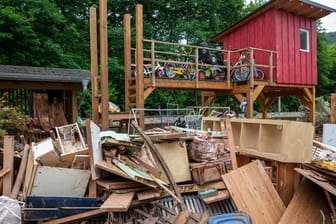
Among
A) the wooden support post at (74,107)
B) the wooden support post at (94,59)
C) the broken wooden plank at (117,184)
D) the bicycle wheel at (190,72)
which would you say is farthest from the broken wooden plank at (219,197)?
the wooden support post at (74,107)

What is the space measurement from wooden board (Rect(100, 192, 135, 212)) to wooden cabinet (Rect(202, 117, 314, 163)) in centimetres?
259

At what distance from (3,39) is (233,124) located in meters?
10.6

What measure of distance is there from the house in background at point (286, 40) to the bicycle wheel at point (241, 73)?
17.2 inches

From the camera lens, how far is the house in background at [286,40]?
10.5 meters

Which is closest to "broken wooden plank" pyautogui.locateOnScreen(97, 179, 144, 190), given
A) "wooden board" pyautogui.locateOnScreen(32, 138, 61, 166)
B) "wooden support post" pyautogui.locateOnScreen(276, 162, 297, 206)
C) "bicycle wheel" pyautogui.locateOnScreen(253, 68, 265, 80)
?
"wooden board" pyautogui.locateOnScreen(32, 138, 61, 166)

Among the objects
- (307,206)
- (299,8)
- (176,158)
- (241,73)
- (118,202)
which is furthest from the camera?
(299,8)

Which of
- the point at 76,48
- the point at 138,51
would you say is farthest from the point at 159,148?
the point at 76,48

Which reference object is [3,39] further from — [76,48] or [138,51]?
Answer: [138,51]

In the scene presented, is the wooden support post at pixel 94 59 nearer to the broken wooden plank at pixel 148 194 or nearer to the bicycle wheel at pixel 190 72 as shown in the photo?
the bicycle wheel at pixel 190 72

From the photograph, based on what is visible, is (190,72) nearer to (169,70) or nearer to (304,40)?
(169,70)

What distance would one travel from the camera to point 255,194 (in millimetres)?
4797

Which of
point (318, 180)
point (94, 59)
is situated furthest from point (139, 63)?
point (318, 180)

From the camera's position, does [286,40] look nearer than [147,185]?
No

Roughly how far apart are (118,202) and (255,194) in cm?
203
